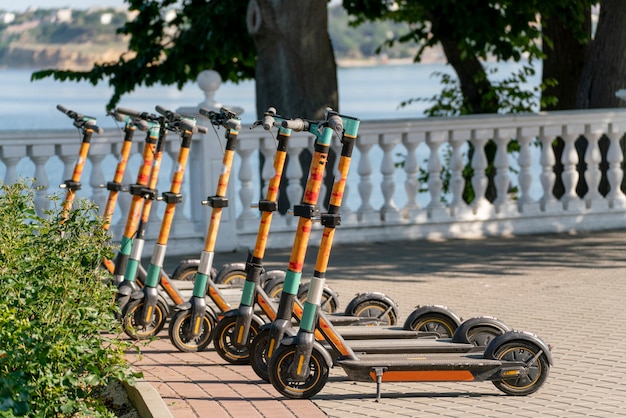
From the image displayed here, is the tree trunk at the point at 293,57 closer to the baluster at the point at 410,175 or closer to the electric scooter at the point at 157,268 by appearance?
the baluster at the point at 410,175

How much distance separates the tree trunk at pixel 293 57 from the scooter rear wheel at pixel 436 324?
6805 millimetres

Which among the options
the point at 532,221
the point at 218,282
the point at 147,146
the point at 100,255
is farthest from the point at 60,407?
the point at 532,221

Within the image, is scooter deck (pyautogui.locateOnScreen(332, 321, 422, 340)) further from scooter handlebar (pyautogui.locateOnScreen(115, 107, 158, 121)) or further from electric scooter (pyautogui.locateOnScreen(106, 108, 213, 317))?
scooter handlebar (pyautogui.locateOnScreen(115, 107, 158, 121))

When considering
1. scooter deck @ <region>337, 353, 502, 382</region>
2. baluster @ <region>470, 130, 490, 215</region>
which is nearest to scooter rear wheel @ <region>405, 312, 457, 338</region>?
scooter deck @ <region>337, 353, 502, 382</region>

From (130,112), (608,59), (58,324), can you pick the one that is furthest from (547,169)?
(58,324)

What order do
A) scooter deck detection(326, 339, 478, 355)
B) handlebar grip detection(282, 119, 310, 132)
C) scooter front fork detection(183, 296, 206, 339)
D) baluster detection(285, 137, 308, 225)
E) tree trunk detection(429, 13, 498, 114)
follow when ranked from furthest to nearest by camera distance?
tree trunk detection(429, 13, 498, 114)
baluster detection(285, 137, 308, 225)
scooter front fork detection(183, 296, 206, 339)
scooter deck detection(326, 339, 478, 355)
handlebar grip detection(282, 119, 310, 132)

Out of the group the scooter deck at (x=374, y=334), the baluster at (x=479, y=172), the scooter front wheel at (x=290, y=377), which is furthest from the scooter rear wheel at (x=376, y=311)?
the baluster at (x=479, y=172)

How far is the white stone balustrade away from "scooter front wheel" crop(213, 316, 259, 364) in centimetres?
473

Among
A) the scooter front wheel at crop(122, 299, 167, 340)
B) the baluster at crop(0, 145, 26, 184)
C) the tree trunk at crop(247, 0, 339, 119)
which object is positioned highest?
the tree trunk at crop(247, 0, 339, 119)

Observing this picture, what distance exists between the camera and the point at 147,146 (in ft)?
28.7

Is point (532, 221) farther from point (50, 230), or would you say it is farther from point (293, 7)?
point (50, 230)

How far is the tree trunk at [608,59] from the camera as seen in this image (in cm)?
1552

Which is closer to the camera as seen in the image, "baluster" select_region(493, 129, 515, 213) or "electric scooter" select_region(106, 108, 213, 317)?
"electric scooter" select_region(106, 108, 213, 317)

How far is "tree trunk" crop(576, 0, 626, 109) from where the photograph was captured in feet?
50.9
